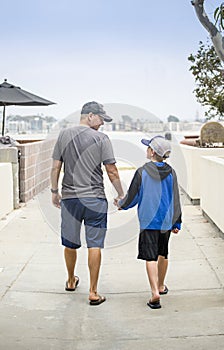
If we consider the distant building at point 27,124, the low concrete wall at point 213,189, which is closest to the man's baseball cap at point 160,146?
the low concrete wall at point 213,189

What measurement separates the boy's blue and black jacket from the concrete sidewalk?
0.73 metres

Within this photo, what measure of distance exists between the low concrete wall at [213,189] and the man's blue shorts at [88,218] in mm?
2920

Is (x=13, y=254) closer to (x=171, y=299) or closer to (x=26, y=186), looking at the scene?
(x=171, y=299)

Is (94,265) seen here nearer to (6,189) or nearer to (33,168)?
(6,189)

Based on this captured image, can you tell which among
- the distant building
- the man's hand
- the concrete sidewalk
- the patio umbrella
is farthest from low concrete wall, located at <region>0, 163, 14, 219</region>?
the distant building

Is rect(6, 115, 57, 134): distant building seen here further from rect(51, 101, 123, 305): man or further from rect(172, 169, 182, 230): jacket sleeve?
rect(172, 169, 182, 230): jacket sleeve

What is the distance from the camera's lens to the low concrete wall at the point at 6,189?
9763 millimetres

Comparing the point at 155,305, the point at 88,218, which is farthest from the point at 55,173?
the point at 155,305

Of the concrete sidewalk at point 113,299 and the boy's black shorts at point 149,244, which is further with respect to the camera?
the boy's black shorts at point 149,244

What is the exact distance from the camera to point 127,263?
6.97m

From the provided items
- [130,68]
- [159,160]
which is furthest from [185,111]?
[159,160]

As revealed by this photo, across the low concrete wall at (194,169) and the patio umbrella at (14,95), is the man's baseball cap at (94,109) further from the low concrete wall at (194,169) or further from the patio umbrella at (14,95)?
the patio umbrella at (14,95)

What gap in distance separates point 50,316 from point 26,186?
6.89 m

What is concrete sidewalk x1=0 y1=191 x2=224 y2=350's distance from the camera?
4.42 metres
